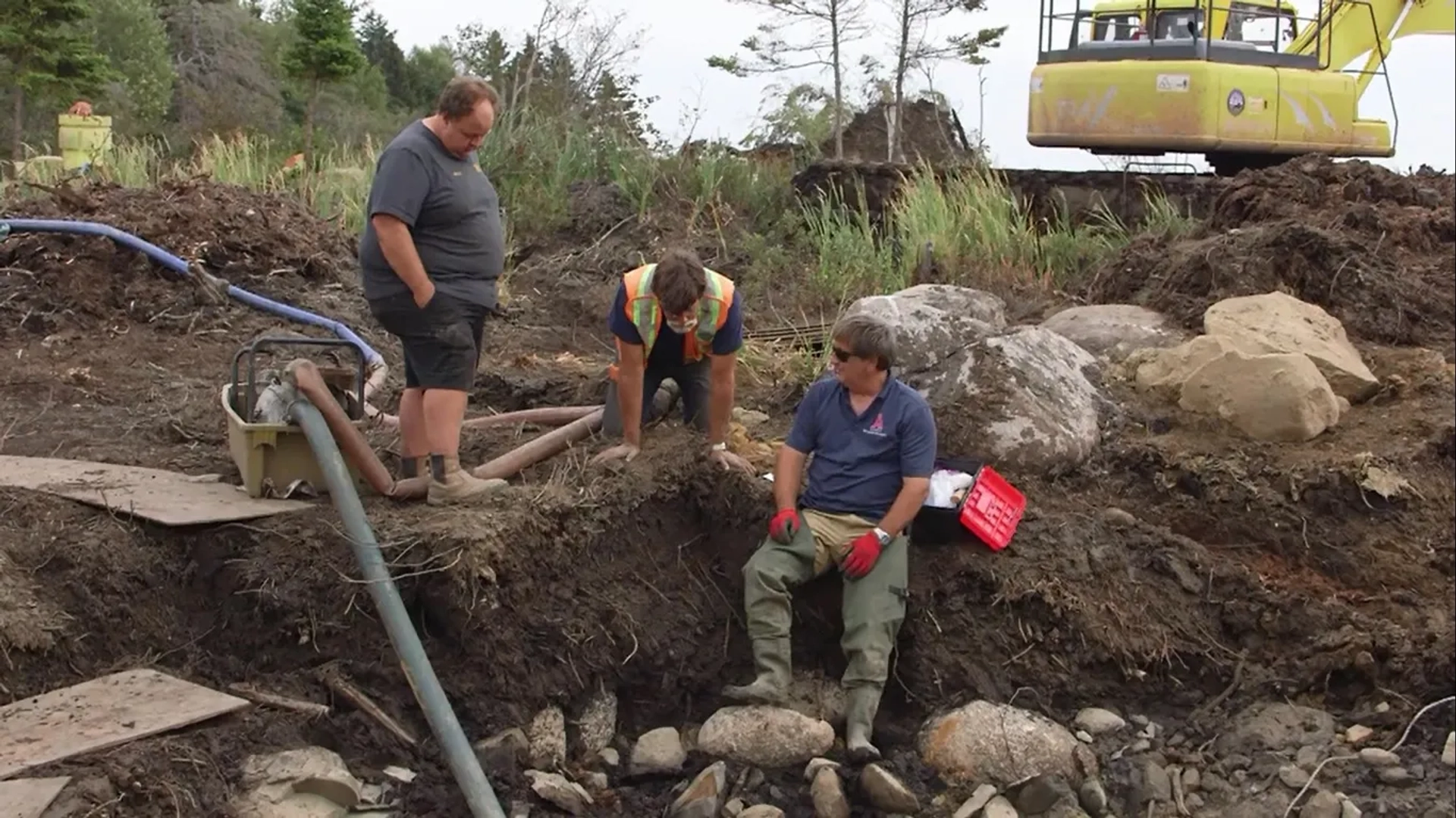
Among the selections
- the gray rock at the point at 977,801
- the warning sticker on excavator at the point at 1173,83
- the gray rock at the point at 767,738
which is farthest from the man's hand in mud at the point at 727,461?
the warning sticker on excavator at the point at 1173,83

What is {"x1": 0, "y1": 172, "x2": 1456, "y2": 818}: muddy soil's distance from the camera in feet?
15.0

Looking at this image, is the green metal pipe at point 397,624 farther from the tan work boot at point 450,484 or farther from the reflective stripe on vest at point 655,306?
the reflective stripe on vest at point 655,306

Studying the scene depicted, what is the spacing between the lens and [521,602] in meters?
4.89

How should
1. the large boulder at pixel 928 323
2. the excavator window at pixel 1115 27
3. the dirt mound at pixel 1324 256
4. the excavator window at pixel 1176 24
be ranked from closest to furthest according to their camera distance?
1. the large boulder at pixel 928 323
2. the dirt mound at pixel 1324 256
3. the excavator window at pixel 1176 24
4. the excavator window at pixel 1115 27

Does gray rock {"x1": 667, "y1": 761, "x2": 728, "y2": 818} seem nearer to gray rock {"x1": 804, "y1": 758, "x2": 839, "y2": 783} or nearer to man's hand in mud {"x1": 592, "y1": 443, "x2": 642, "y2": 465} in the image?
gray rock {"x1": 804, "y1": 758, "x2": 839, "y2": 783}

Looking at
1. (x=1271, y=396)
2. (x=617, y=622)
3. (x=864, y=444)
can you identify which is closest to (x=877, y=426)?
(x=864, y=444)

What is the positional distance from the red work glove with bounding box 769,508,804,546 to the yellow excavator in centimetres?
716

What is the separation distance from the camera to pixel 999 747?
4.83 meters

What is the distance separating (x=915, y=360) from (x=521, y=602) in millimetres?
2515

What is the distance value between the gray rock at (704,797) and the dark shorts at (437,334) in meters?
1.58

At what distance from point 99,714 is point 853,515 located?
2549 millimetres

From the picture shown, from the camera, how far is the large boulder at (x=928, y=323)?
6.66m

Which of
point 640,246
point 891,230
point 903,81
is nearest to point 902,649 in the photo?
point 891,230

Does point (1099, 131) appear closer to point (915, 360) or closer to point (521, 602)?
point (915, 360)
